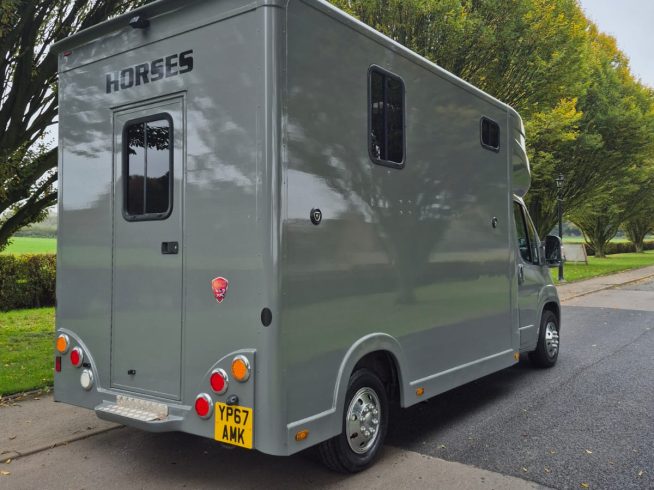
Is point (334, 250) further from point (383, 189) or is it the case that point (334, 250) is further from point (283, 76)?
point (283, 76)

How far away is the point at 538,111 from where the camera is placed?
15.4 meters

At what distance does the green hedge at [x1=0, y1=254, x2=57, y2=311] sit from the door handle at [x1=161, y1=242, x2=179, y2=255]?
11.5 m

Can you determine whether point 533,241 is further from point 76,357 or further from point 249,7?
point 76,357

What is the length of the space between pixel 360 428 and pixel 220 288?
144cm

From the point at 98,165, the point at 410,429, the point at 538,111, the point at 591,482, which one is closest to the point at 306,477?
the point at 410,429

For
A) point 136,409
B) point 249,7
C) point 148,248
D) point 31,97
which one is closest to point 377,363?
point 136,409

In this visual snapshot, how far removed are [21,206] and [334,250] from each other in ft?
27.2

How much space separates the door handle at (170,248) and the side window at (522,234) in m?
4.08

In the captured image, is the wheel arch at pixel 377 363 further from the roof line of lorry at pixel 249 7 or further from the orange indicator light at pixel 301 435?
the roof line of lorry at pixel 249 7

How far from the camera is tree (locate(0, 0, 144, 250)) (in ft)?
27.0

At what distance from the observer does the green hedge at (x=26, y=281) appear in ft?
44.0

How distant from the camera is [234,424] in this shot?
332 centimetres

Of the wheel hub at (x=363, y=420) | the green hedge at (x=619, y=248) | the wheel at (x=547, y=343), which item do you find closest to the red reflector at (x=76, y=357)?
the wheel hub at (x=363, y=420)

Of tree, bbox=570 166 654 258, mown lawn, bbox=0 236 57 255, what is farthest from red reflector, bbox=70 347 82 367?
tree, bbox=570 166 654 258
